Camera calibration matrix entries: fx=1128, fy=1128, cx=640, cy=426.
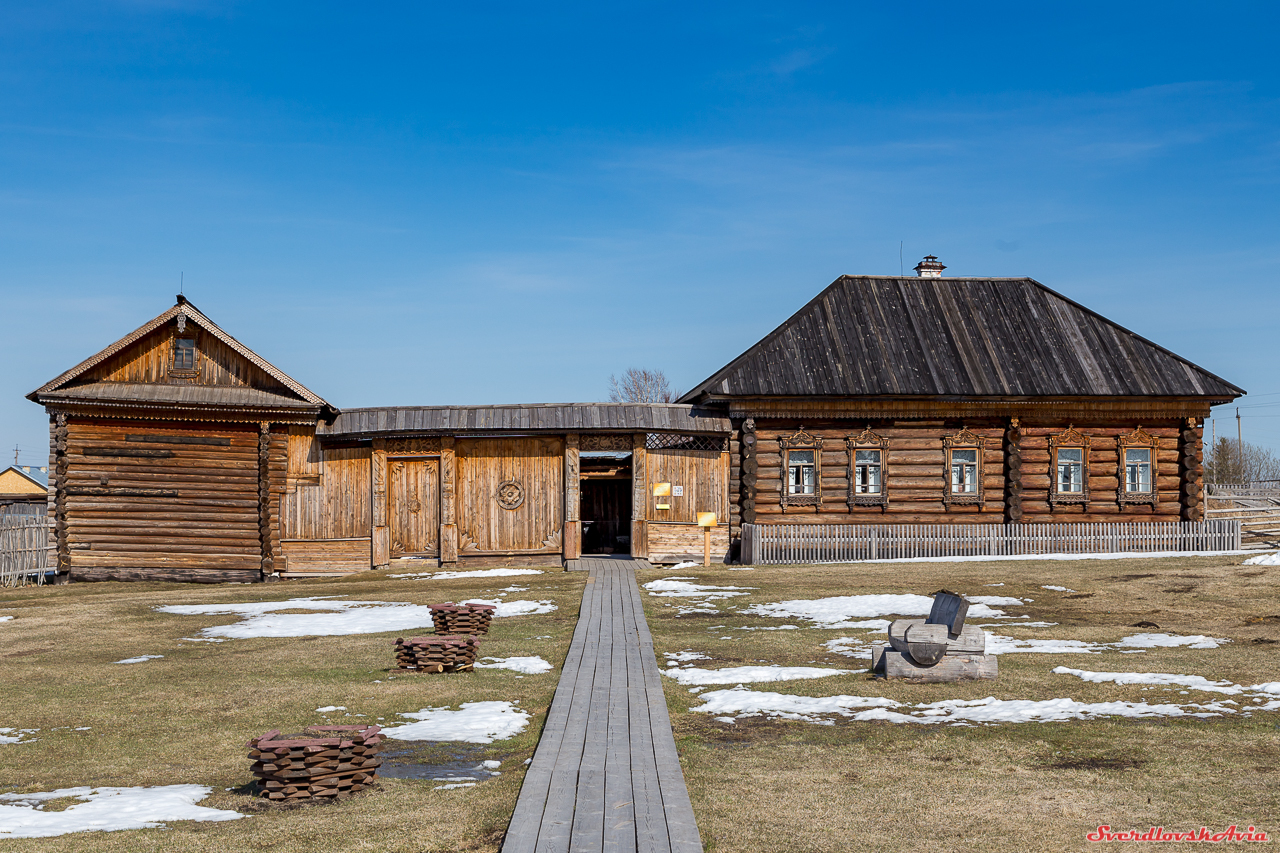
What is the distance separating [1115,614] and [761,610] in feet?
17.8

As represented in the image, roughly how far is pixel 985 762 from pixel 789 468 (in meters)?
19.9

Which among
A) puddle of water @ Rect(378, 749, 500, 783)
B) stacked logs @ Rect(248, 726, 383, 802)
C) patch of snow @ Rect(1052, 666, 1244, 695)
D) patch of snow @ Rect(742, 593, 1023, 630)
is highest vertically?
stacked logs @ Rect(248, 726, 383, 802)

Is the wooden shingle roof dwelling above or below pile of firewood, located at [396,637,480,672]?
above

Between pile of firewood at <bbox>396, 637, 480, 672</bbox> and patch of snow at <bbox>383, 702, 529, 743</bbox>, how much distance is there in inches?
73.8

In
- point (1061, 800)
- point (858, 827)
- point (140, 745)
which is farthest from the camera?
point (140, 745)

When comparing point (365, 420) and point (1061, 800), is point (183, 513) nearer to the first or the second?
point (365, 420)

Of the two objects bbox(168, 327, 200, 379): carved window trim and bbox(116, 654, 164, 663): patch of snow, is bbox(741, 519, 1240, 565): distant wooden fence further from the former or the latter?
bbox(116, 654, 164, 663): patch of snow

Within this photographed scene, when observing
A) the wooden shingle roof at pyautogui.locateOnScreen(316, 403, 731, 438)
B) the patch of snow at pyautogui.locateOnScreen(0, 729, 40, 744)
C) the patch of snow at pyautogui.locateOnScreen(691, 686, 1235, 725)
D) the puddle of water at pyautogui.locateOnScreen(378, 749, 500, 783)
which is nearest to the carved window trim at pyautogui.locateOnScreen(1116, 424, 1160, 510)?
the wooden shingle roof at pyautogui.locateOnScreen(316, 403, 731, 438)

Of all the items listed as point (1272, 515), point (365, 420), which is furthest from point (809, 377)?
point (1272, 515)

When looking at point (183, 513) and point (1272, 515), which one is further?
point (1272, 515)

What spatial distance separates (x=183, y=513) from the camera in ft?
87.8

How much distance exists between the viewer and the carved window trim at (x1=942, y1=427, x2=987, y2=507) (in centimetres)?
2853

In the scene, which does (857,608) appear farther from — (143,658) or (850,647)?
(143,658)

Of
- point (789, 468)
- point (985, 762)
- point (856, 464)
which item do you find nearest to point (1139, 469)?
point (856, 464)
